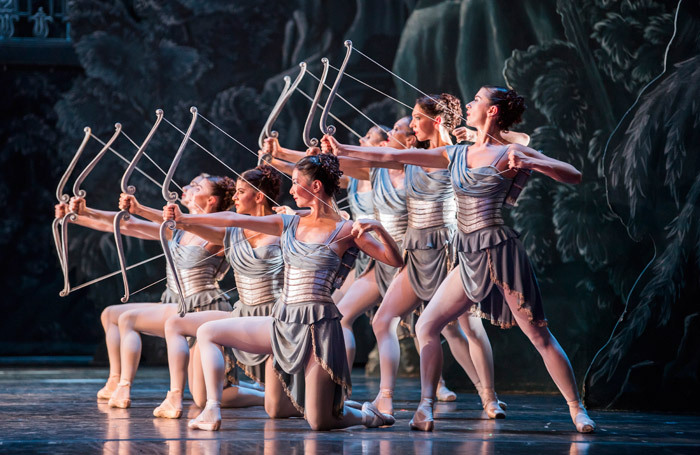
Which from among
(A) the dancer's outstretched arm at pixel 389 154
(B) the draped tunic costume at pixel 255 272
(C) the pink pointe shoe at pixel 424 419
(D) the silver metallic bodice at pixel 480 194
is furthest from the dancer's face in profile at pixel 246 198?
(C) the pink pointe shoe at pixel 424 419

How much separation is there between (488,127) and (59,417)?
2.35m

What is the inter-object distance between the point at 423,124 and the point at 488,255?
3.70 feet

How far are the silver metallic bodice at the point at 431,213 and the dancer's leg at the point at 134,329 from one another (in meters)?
1.36

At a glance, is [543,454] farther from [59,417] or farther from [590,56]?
[590,56]

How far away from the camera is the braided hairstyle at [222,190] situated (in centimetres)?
527

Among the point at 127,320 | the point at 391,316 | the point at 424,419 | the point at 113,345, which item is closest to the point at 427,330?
the point at 424,419

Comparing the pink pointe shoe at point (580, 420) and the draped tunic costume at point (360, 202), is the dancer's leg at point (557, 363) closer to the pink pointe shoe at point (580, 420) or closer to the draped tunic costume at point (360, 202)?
the pink pointe shoe at point (580, 420)

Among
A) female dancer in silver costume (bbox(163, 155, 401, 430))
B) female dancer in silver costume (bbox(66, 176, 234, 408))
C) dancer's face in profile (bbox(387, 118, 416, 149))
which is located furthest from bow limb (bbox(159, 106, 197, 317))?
dancer's face in profile (bbox(387, 118, 416, 149))

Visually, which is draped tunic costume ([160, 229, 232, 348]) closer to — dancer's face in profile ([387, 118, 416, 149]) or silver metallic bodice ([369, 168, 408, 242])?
silver metallic bodice ([369, 168, 408, 242])

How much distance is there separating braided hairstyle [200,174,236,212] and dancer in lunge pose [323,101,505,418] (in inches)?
39.3

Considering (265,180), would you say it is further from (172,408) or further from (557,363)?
(557,363)

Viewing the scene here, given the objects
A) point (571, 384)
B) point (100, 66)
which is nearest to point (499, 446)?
point (571, 384)

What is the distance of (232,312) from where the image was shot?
4.84 meters

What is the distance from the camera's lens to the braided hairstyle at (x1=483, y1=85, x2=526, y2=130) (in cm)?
425
